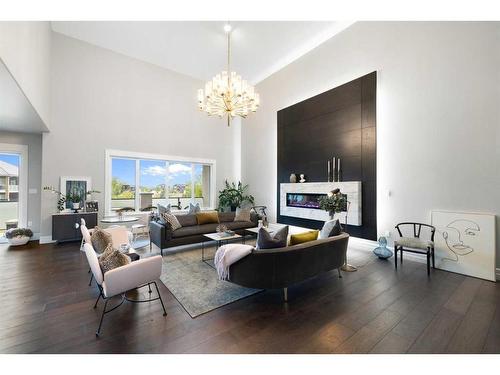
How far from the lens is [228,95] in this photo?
167 inches

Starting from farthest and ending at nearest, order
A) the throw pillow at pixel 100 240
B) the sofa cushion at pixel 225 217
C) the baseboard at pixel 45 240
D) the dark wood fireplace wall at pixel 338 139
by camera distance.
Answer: the sofa cushion at pixel 225 217, the baseboard at pixel 45 240, the dark wood fireplace wall at pixel 338 139, the throw pillow at pixel 100 240

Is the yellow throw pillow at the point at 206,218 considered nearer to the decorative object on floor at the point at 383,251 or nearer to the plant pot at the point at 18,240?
the decorative object on floor at the point at 383,251

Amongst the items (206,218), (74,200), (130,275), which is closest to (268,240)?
(130,275)

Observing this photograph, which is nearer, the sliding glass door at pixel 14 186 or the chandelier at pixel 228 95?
the chandelier at pixel 228 95

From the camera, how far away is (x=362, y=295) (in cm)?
267

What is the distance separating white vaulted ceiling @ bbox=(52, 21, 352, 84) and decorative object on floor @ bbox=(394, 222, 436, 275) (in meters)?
4.89

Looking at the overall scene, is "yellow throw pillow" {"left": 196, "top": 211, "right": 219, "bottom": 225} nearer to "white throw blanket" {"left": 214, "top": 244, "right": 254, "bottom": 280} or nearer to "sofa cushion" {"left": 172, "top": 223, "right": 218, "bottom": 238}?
"sofa cushion" {"left": 172, "top": 223, "right": 218, "bottom": 238}

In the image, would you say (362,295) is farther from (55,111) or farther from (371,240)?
(55,111)

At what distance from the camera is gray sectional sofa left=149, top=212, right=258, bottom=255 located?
424cm

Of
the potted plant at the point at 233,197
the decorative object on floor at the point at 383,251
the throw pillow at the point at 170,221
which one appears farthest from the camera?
the potted plant at the point at 233,197

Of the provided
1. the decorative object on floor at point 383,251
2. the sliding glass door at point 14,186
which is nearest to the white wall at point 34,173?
the sliding glass door at point 14,186

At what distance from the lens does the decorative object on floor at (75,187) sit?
537cm

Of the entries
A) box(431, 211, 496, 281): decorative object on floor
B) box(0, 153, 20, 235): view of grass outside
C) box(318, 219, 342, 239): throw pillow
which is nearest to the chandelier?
box(318, 219, 342, 239): throw pillow
